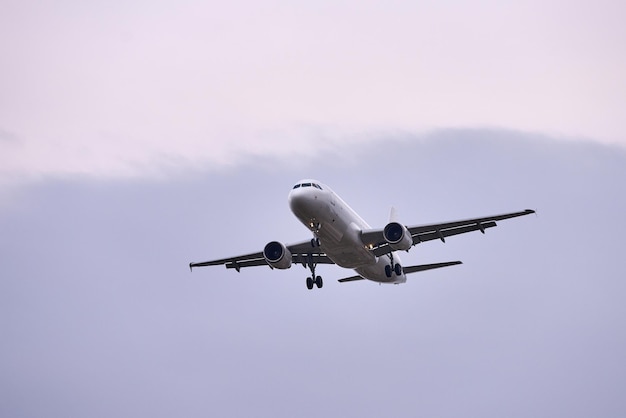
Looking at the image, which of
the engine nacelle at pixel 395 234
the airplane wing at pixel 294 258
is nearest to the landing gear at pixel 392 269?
the airplane wing at pixel 294 258

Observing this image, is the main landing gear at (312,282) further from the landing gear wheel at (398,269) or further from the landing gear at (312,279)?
the landing gear wheel at (398,269)

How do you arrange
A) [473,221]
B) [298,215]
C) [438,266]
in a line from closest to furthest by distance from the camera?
1. [298,215]
2. [473,221]
3. [438,266]

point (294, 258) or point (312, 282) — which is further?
point (294, 258)

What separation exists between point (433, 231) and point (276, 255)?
10.2m

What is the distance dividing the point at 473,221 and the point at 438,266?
18.3 feet

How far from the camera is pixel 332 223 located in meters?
62.9

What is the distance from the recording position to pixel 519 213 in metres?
62.9

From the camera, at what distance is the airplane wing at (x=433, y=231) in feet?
216

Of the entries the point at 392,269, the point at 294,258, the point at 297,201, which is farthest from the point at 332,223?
the point at 392,269

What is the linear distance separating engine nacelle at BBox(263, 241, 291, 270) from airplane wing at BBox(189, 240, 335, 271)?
0.94 meters

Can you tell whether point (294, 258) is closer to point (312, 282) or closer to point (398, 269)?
point (312, 282)

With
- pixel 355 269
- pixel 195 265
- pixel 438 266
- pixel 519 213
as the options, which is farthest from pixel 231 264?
pixel 519 213

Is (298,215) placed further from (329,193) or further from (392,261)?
(392,261)

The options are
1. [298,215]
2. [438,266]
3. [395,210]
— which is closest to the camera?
[298,215]
